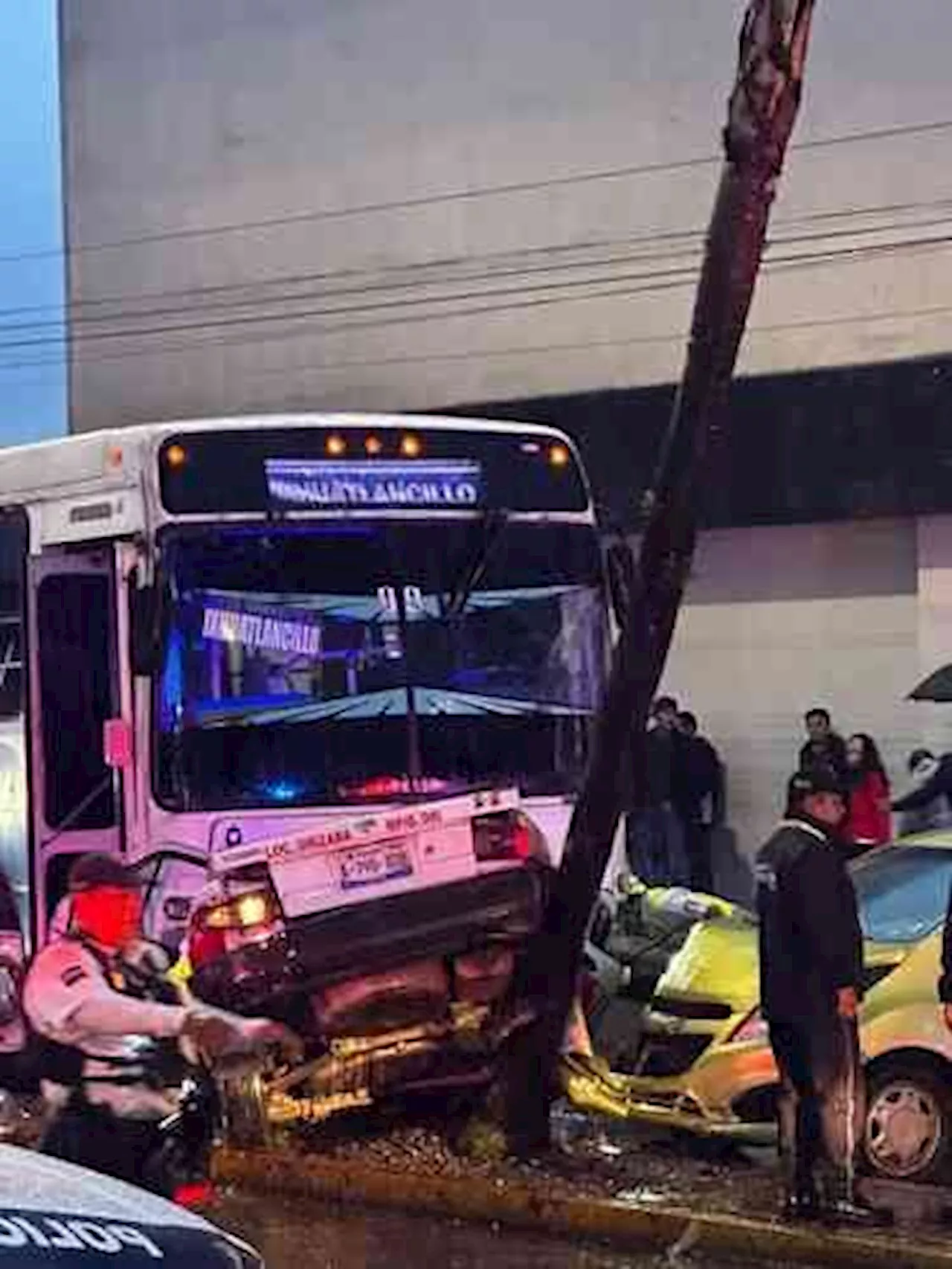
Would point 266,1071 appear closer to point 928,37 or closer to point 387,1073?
point 387,1073

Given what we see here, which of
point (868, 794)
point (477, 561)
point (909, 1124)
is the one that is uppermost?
point (477, 561)

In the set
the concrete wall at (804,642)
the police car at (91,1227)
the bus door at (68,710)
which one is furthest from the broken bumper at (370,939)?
the concrete wall at (804,642)

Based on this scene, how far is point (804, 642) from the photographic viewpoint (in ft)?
66.6

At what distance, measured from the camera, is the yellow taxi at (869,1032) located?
9391 mm

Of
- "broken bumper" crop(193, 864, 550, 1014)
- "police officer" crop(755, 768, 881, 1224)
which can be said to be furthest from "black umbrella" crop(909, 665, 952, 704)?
"police officer" crop(755, 768, 881, 1224)

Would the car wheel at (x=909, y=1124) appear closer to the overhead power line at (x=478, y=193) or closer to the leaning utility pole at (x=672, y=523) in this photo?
the leaning utility pole at (x=672, y=523)

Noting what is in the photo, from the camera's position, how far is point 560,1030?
9617 mm

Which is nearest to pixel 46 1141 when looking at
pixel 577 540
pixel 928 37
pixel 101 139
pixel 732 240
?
pixel 732 240

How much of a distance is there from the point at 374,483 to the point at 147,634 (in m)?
1.42

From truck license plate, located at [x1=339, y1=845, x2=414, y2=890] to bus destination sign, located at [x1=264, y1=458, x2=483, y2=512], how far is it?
2004 millimetres

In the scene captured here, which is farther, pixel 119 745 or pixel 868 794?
pixel 868 794

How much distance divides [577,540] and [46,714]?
263 cm

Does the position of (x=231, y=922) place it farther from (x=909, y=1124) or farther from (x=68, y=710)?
(x=909, y=1124)

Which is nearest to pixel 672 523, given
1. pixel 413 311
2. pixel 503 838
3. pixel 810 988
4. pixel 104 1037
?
pixel 503 838
